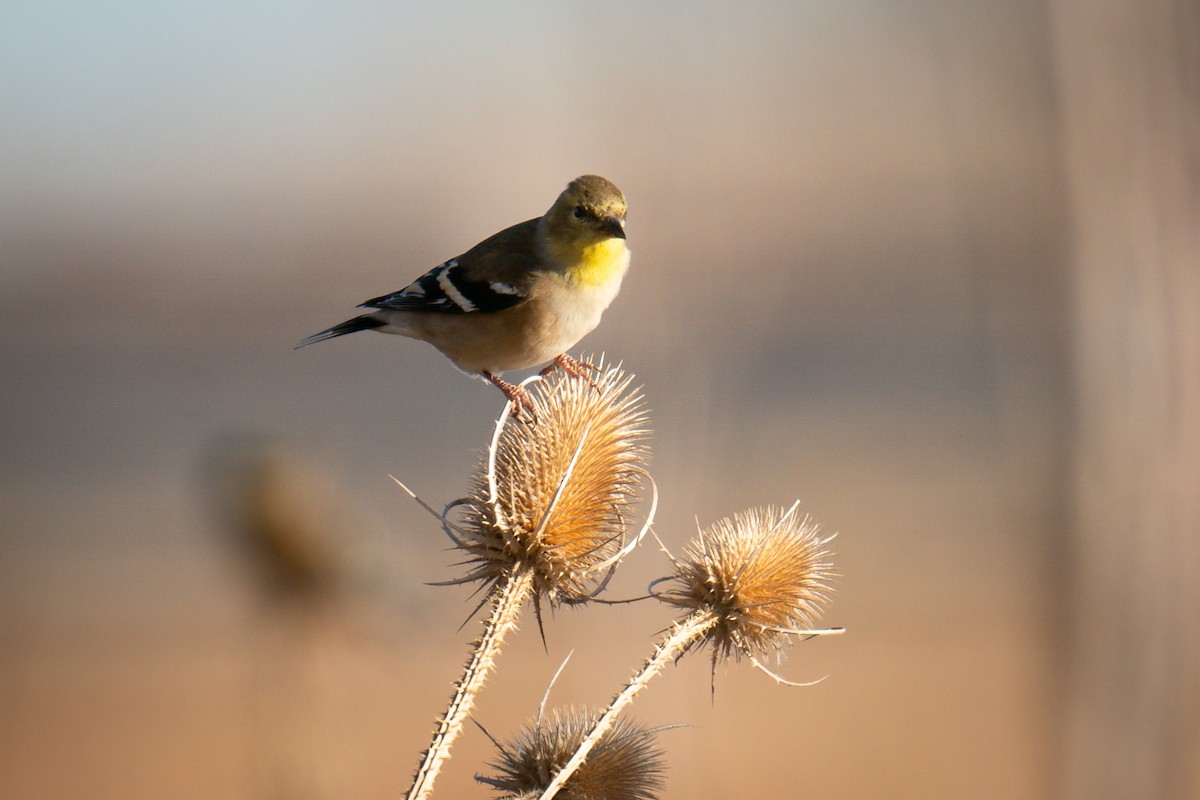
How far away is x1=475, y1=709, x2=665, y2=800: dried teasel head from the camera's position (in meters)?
2.19

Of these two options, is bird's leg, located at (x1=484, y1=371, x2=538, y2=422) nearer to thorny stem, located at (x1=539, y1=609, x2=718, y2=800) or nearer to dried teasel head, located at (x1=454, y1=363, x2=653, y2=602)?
dried teasel head, located at (x1=454, y1=363, x2=653, y2=602)

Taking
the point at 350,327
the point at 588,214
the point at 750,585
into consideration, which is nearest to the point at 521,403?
the point at 750,585

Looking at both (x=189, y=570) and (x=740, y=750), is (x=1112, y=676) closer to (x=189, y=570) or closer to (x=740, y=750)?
(x=740, y=750)

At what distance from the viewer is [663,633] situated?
231cm

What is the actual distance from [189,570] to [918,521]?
865 centimetres

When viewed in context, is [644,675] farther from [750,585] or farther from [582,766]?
[750,585]

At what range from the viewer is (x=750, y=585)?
7.80 feet

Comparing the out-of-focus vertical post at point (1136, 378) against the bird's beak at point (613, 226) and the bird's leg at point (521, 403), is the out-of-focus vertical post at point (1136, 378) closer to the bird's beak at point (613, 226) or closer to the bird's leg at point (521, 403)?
the bird's beak at point (613, 226)

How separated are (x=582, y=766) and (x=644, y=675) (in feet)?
1.23

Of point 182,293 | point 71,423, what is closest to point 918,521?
point 71,423

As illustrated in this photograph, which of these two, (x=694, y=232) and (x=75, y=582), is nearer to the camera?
(x=694, y=232)

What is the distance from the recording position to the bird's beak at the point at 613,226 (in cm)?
359

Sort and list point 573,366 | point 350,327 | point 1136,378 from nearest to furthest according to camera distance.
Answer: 1. point 573,366
2. point 350,327
3. point 1136,378

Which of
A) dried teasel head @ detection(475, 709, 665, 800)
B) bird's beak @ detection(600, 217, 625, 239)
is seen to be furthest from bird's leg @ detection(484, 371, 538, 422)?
bird's beak @ detection(600, 217, 625, 239)
